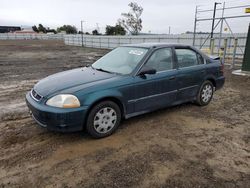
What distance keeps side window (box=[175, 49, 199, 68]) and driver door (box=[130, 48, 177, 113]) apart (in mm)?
226

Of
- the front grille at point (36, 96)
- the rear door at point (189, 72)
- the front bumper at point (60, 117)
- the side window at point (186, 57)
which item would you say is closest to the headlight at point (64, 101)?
the front bumper at point (60, 117)

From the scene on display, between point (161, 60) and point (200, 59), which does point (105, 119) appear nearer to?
point (161, 60)

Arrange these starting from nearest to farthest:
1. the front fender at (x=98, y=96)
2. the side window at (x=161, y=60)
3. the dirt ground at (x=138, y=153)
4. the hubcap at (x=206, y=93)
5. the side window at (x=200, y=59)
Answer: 1. the dirt ground at (x=138, y=153)
2. the front fender at (x=98, y=96)
3. the side window at (x=161, y=60)
4. the side window at (x=200, y=59)
5. the hubcap at (x=206, y=93)

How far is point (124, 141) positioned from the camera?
132 inches

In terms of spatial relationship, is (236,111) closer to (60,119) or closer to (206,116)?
(206,116)

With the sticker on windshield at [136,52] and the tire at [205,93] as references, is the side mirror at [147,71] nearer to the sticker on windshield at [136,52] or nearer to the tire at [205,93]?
the sticker on windshield at [136,52]

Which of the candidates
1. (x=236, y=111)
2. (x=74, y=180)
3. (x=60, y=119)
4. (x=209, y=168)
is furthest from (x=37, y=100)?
(x=236, y=111)

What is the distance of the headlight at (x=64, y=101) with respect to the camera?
9.95ft

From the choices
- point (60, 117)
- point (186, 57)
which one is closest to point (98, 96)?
point (60, 117)

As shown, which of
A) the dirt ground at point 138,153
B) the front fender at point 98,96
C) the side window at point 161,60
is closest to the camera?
the dirt ground at point 138,153

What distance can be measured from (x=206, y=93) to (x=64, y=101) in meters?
3.48

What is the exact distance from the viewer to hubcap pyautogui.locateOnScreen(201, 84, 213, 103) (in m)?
4.92

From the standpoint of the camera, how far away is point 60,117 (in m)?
2.98

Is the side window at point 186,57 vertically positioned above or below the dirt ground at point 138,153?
above
